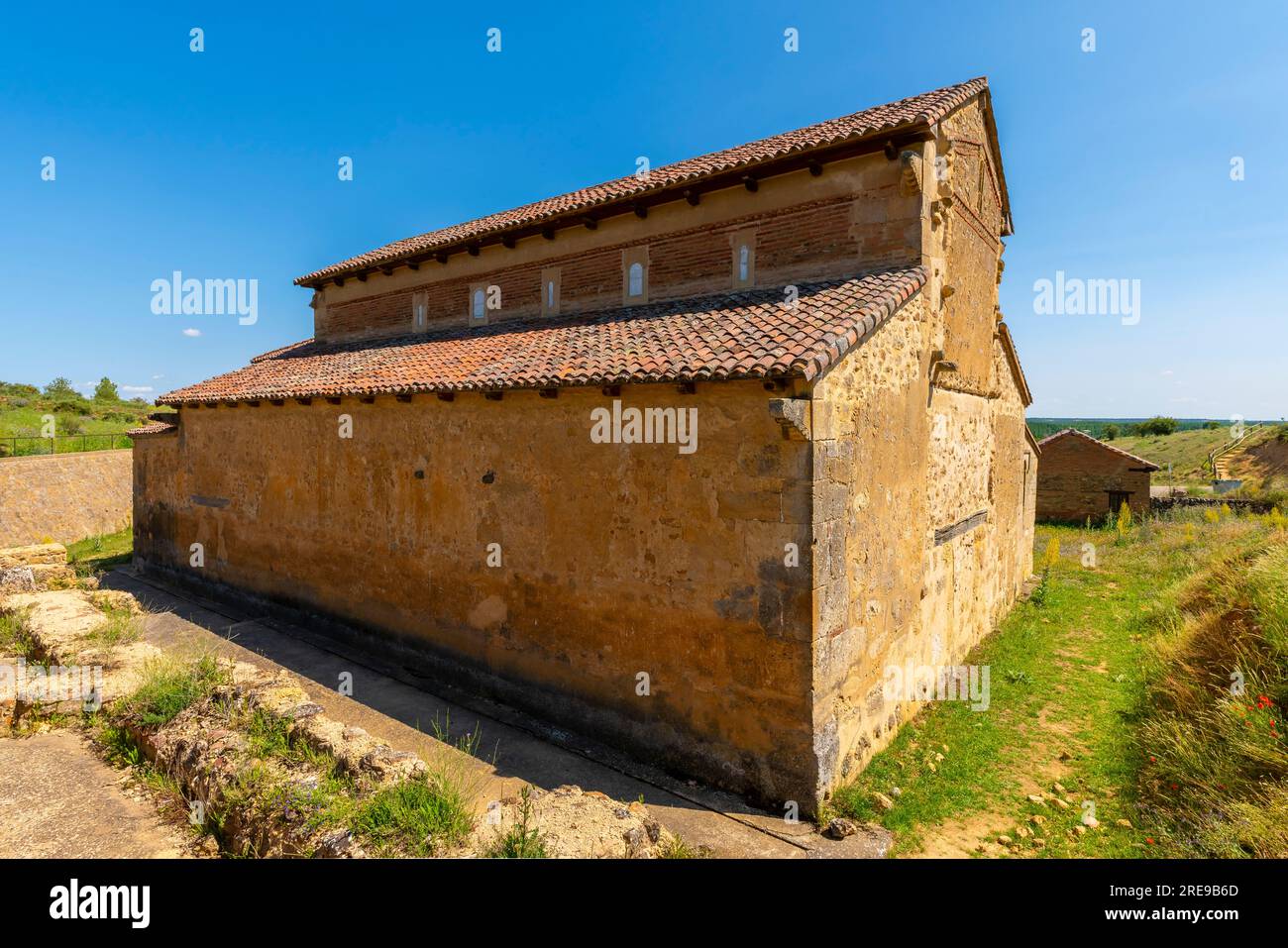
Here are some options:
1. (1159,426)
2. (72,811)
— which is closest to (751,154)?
(72,811)

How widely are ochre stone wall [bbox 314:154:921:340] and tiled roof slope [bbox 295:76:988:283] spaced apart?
434 mm

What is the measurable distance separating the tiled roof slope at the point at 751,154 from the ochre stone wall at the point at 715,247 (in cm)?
43

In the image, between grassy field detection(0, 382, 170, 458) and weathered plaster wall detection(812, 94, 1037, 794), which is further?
grassy field detection(0, 382, 170, 458)

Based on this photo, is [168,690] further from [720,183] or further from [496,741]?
[720,183]

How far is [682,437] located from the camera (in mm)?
→ 7297

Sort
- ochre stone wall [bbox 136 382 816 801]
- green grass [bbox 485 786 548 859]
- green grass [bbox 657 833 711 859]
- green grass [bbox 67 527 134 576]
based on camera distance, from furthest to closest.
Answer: green grass [bbox 67 527 134 576] → ochre stone wall [bbox 136 382 816 801] → green grass [bbox 657 833 711 859] → green grass [bbox 485 786 548 859]

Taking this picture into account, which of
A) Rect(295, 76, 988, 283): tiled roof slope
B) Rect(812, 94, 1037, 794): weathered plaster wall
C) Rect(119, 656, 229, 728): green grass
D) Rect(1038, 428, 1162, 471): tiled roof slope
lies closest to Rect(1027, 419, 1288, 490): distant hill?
Rect(1038, 428, 1162, 471): tiled roof slope

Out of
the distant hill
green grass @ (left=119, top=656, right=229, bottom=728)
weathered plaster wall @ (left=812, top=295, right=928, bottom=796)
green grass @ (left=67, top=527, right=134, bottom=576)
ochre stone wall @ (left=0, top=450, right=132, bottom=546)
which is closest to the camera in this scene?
green grass @ (left=119, top=656, right=229, bottom=728)

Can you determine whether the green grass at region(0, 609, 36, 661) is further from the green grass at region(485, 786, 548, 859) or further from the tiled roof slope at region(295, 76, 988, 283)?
the tiled roof slope at region(295, 76, 988, 283)

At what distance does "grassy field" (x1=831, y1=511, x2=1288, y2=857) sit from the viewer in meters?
6.07

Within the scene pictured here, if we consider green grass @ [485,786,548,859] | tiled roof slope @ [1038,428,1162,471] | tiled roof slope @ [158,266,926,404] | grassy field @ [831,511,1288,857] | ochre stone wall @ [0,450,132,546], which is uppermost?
tiled roof slope @ [158,266,926,404]

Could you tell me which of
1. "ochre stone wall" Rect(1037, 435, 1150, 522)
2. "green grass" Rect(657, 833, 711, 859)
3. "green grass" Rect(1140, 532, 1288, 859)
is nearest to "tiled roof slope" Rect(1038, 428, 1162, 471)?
"ochre stone wall" Rect(1037, 435, 1150, 522)

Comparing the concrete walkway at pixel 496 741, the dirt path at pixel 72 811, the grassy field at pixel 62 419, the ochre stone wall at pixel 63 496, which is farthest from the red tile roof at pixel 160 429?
the grassy field at pixel 62 419

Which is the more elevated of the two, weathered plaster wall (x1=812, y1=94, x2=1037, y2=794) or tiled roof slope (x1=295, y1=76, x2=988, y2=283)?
tiled roof slope (x1=295, y1=76, x2=988, y2=283)
